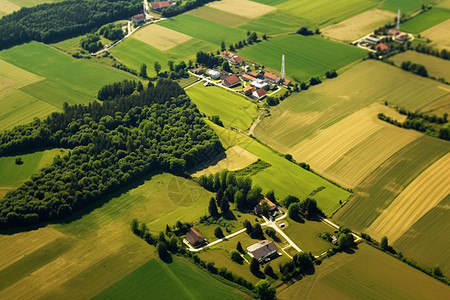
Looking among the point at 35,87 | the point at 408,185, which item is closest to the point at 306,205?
the point at 408,185

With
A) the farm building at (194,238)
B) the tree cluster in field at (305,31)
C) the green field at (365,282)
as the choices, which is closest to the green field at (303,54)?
the tree cluster in field at (305,31)

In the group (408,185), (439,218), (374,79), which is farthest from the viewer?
(374,79)

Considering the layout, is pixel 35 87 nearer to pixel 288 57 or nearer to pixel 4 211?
pixel 4 211

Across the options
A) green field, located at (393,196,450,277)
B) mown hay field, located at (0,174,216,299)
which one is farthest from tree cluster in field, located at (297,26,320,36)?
green field, located at (393,196,450,277)

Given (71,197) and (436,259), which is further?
(71,197)

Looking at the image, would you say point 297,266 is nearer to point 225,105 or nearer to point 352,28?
point 225,105

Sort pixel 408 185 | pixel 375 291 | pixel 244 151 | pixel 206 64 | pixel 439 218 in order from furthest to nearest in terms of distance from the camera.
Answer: pixel 206 64 → pixel 244 151 → pixel 408 185 → pixel 439 218 → pixel 375 291

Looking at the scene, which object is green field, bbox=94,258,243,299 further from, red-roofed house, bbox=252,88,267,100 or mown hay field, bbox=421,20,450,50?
mown hay field, bbox=421,20,450,50
